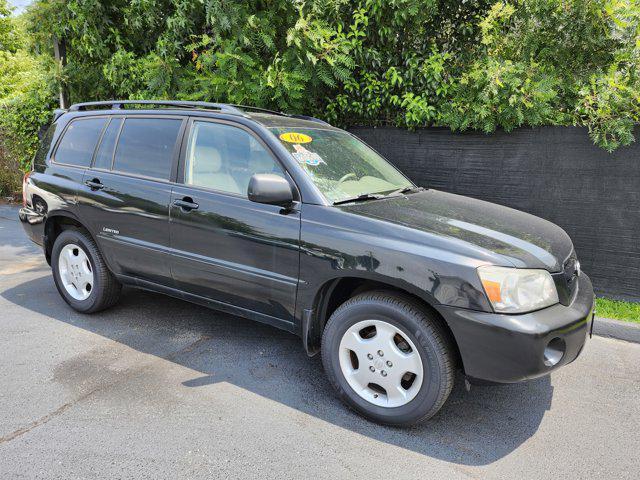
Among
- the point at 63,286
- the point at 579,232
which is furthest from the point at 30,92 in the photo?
the point at 579,232

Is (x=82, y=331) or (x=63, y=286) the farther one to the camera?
(x=63, y=286)

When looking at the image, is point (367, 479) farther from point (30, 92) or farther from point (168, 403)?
point (30, 92)

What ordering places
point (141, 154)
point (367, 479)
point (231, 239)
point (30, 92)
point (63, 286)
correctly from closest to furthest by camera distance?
point (367, 479) < point (231, 239) < point (141, 154) < point (63, 286) < point (30, 92)

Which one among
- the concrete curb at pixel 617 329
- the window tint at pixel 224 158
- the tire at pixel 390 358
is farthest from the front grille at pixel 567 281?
the window tint at pixel 224 158

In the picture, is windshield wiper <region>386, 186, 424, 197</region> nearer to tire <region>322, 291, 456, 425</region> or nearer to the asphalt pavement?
tire <region>322, 291, 456, 425</region>

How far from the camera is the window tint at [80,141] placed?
4203mm

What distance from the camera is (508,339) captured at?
2.41 meters

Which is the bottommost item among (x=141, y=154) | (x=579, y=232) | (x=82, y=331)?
(x=82, y=331)

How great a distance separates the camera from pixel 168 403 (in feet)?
9.75

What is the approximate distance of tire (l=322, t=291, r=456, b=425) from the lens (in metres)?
2.60

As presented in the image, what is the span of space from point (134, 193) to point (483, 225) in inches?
102

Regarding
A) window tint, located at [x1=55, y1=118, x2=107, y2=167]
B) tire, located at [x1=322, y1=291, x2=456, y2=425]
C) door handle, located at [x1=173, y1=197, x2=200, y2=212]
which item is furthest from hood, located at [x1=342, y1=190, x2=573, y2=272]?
window tint, located at [x1=55, y1=118, x2=107, y2=167]

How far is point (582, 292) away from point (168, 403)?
2.65 metres

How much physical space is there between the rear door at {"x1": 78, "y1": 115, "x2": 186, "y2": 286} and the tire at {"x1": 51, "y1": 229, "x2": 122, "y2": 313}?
0.17 m
